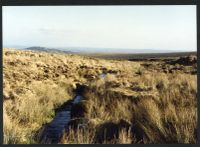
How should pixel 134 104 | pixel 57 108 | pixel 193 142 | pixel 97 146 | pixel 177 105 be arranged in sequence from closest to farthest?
pixel 97 146 → pixel 193 142 → pixel 177 105 → pixel 134 104 → pixel 57 108

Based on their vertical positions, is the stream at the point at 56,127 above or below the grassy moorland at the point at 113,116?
below

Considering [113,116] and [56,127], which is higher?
[113,116]

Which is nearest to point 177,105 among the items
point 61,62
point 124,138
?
point 124,138

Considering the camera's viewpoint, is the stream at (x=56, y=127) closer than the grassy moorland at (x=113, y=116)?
No

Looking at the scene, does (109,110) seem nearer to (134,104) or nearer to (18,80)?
(134,104)

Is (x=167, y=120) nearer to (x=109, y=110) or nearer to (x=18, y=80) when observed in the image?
(x=109, y=110)

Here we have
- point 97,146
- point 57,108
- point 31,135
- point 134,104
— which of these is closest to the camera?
point 97,146

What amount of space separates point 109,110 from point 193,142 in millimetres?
2741

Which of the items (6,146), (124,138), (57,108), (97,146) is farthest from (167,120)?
(57,108)

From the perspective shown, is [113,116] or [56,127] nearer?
[56,127]

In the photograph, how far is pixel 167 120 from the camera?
6734mm

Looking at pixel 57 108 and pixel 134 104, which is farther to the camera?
pixel 57 108

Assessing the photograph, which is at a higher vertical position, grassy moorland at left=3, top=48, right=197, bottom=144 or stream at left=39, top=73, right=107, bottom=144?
grassy moorland at left=3, top=48, right=197, bottom=144

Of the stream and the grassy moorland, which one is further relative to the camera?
the stream
